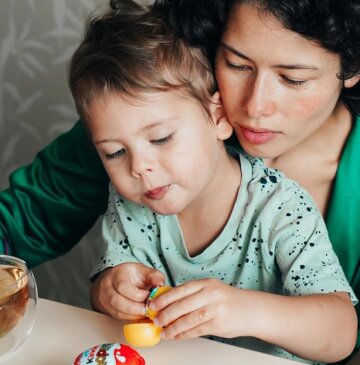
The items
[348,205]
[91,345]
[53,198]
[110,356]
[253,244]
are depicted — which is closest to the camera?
[110,356]

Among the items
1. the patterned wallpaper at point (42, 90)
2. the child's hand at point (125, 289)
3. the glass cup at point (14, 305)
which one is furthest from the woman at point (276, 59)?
the patterned wallpaper at point (42, 90)

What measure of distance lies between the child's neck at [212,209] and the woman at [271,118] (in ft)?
0.21

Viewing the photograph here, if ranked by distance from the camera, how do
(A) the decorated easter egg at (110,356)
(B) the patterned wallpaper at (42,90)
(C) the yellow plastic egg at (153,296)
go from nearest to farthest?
1. (A) the decorated easter egg at (110,356)
2. (C) the yellow plastic egg at (153,296)
3. (B) the patterned wallpaper at (42,90)

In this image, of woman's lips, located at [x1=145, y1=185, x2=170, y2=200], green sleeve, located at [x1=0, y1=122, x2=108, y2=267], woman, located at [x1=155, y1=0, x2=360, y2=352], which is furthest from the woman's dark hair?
green sleeve, located at [x1=0, y1=122, x2=108, y2=267]

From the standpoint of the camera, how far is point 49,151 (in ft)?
4.45

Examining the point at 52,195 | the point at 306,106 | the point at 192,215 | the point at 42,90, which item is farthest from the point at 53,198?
the point at 42,90

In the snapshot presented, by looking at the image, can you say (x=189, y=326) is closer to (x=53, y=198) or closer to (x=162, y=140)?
(x=162, y=140)

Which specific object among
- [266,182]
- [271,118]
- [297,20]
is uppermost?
[297,20]

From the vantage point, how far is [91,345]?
35.1 inches

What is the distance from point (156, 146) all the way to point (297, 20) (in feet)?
0.87

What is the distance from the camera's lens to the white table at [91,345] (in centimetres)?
86

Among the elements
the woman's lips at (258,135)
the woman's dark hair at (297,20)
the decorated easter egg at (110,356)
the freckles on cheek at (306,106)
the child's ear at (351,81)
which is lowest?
the decorated easter egg at (110,356)

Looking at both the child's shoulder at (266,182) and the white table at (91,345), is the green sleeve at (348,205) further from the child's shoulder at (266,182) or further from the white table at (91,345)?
the white table at (91,345)

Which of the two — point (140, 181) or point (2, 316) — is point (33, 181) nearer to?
point (140, 181)
